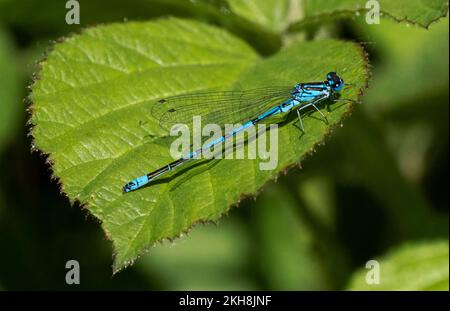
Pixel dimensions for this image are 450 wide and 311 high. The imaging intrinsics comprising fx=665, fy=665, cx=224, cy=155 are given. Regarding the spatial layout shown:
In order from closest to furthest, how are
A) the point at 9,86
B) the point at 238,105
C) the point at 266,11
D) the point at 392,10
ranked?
the point at 392,10, the point at 238,105, the point at 266,11, the point at 9,86

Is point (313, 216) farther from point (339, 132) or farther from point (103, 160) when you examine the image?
point (103, 160)

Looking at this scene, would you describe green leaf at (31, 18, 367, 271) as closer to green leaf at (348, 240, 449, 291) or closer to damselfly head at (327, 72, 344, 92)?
damselfly head at (327, 72, 344, 92)

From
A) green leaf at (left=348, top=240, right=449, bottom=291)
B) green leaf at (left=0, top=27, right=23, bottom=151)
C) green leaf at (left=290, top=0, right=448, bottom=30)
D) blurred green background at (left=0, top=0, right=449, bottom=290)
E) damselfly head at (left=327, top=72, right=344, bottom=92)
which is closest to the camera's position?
green leaf at (left=290, top=0, right=448, bottom=30)

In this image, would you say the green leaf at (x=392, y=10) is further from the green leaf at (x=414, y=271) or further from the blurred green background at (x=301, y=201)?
the green leaf at (x=414, y=271)

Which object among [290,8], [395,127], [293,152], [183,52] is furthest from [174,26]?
[395,127]

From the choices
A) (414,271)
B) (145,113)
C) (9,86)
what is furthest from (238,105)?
(9,86)

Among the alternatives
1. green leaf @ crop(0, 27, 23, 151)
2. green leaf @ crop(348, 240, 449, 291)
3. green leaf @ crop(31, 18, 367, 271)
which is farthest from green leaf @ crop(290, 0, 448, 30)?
green leaf @ crop(0, 27, 23, 151)

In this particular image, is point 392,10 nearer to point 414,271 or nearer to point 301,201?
point 301,201
